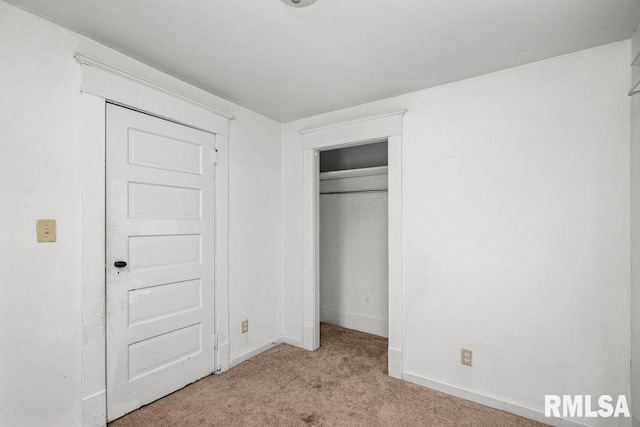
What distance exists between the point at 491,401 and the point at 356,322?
1.77 metres

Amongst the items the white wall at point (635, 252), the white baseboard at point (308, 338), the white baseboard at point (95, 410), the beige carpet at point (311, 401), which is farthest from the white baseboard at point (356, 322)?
the white baseboard at point (95, 410)

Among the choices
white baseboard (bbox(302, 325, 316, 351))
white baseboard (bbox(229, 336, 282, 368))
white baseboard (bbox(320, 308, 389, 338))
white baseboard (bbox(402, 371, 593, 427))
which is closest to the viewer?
white baseboard (bbox(402, 371, 593, 427))

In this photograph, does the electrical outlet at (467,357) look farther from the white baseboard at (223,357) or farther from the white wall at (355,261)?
the white baseboard at (223,357)

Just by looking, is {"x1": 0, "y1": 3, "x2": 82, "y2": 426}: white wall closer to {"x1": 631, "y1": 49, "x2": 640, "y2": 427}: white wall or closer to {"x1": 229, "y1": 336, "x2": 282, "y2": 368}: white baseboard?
{"x1": 229, "y1": 336, "x2": 282, "y2": 368}: white baseboard

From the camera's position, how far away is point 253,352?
9.93ft

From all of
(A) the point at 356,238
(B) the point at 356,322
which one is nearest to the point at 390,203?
(A) the point at 356,238

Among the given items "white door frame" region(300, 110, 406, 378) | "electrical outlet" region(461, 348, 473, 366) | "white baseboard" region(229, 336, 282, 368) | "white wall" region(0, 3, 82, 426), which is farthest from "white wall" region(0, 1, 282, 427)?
"electrical outlet" region(461, 348, 473, 366)

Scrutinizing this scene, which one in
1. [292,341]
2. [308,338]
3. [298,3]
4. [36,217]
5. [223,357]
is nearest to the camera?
[298,3]

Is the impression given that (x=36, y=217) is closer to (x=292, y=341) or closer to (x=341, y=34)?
(x=341, y=34)

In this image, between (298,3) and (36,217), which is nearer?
(298,3)

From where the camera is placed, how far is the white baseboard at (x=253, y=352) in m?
2.82

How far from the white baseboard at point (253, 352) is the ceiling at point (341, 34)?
2.46m

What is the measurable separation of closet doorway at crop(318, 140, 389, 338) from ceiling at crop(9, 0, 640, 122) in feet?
4.71

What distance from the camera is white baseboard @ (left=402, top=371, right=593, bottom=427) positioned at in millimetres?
1980
